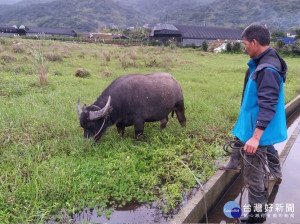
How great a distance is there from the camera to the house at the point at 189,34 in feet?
161

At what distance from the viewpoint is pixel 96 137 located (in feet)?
15.5

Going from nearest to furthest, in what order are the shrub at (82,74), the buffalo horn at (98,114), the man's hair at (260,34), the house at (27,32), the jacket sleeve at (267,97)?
the jacket sleeve at (267,97), the man's hair at (260,34), the buffalo horn at (98,114), the shrub at (82,74), the house at (27,32)

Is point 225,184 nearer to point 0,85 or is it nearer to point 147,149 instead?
point 147,149

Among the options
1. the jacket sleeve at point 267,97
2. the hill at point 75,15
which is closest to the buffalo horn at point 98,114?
the jacket sleeve at point 267,97

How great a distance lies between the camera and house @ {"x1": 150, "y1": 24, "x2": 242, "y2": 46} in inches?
1933

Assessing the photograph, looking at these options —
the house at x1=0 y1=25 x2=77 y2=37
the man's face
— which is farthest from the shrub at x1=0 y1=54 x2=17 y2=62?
the house at x1=0 y1=25 x2=77 y2=37

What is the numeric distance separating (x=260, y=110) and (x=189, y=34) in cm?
5034

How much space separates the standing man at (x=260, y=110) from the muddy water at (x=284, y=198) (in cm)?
35

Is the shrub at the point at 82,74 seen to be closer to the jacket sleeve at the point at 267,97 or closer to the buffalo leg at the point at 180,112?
the buffalo leg at the point at 180,112

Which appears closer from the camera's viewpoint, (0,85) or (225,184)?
(225,184)

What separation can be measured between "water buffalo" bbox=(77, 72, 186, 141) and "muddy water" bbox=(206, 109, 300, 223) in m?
1.84

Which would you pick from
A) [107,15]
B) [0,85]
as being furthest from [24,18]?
[0,85]

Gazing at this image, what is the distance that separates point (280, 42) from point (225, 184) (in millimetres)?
27211

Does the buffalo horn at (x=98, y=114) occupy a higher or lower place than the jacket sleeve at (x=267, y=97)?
lower
